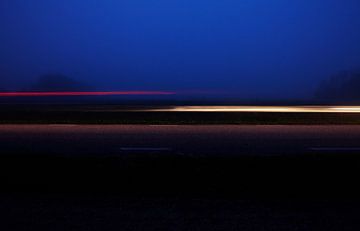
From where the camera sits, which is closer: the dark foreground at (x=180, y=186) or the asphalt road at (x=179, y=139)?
the dark foreground at (x=180, y=186)

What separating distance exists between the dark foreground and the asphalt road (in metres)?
0.05

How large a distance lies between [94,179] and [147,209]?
2005mm

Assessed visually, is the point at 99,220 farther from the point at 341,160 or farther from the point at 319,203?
the point at 341,160

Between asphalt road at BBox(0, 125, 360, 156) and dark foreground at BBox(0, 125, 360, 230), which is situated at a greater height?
dark foreground at BBox(0, 125, 360, 230)

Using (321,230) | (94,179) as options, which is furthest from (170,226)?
(94,179)

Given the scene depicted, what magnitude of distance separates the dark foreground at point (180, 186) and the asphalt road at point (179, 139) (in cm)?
5

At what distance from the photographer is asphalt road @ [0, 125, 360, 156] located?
10469mm

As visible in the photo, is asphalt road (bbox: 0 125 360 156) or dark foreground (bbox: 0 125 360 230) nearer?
dark foreground (bbox: 0 125 360 230)

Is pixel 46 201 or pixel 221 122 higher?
pixel 46 201

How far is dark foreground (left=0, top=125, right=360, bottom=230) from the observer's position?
5164mm

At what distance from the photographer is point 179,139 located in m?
12.2

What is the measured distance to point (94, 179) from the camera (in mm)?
7344

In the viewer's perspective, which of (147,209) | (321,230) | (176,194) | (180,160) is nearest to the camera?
(321,230)

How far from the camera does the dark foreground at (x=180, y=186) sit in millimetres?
5164
